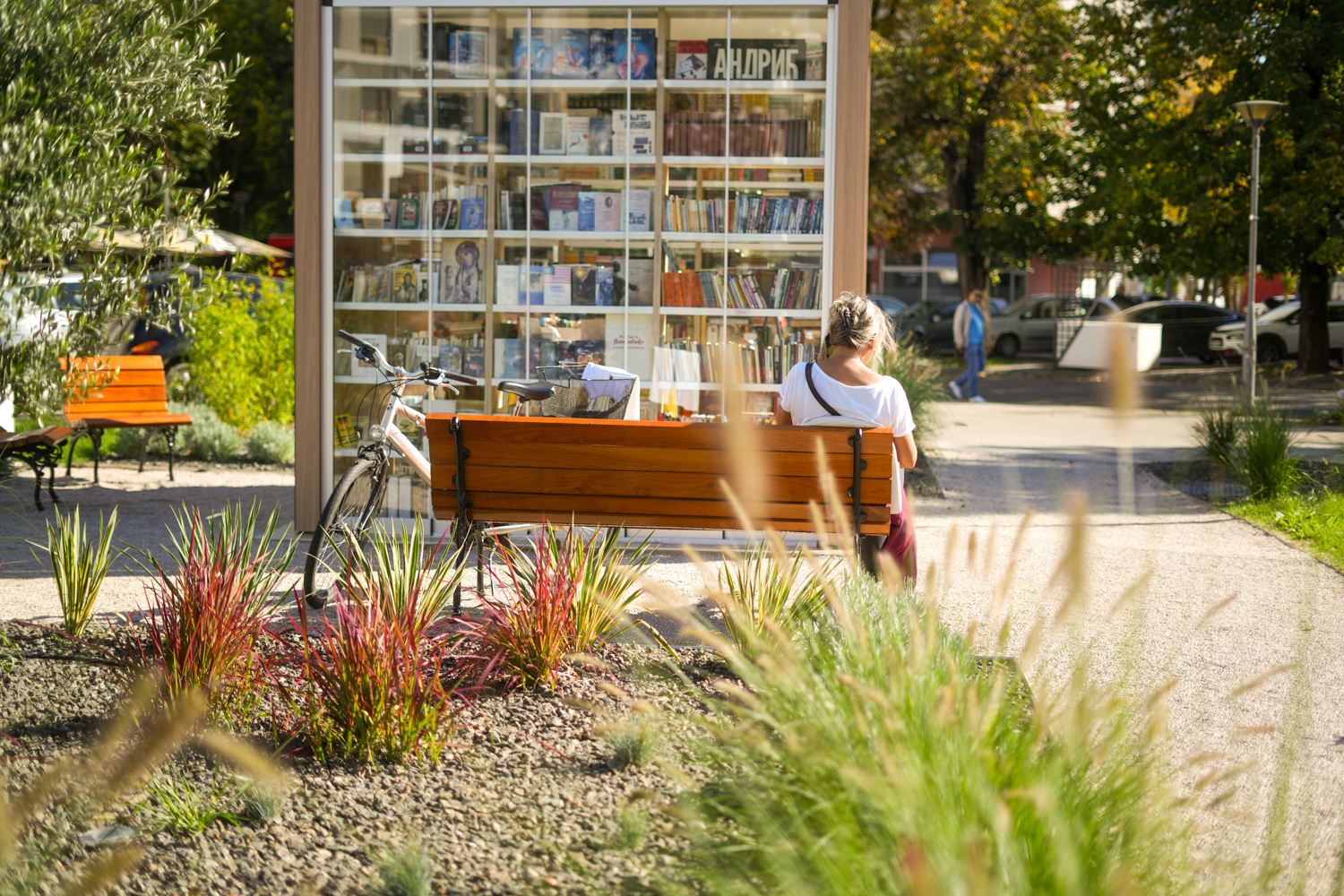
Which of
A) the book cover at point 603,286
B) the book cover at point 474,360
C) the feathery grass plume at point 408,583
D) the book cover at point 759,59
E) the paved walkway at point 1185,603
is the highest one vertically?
the book cover at point 759,59

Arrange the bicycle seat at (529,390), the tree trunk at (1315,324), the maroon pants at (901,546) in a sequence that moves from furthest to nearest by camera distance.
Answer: the tree trunk at (1315,324) < the bicycle seat at (529,390) < the maroon pants at (901,546)

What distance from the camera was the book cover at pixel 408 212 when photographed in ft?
26.8

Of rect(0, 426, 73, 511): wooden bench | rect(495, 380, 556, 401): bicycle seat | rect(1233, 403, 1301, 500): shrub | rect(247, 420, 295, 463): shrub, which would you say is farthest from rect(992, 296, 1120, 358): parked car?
rect(495, 380, 556, 401): bicycle seat

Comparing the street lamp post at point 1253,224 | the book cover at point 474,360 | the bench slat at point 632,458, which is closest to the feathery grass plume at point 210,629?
the bench slat at point 632,458

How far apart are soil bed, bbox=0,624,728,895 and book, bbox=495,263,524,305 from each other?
14.3 feet

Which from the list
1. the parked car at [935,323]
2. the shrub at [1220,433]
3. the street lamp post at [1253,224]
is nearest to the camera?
the shrub at [1220,433]

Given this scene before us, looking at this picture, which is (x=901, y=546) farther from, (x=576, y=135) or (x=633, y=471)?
(x=576, y=135)

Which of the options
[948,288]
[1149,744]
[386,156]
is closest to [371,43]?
[386,156]

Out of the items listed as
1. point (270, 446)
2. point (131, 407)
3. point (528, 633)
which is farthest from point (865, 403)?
point (270, 446)

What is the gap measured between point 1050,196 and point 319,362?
2671cm

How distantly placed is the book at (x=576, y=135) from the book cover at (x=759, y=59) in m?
0.90

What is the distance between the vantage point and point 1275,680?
498 centimetres

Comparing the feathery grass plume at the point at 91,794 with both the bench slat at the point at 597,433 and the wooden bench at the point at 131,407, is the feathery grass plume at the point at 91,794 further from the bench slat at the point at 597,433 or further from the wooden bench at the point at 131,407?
the wooden bench at the point at 131,407

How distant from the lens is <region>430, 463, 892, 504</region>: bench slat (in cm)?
495
